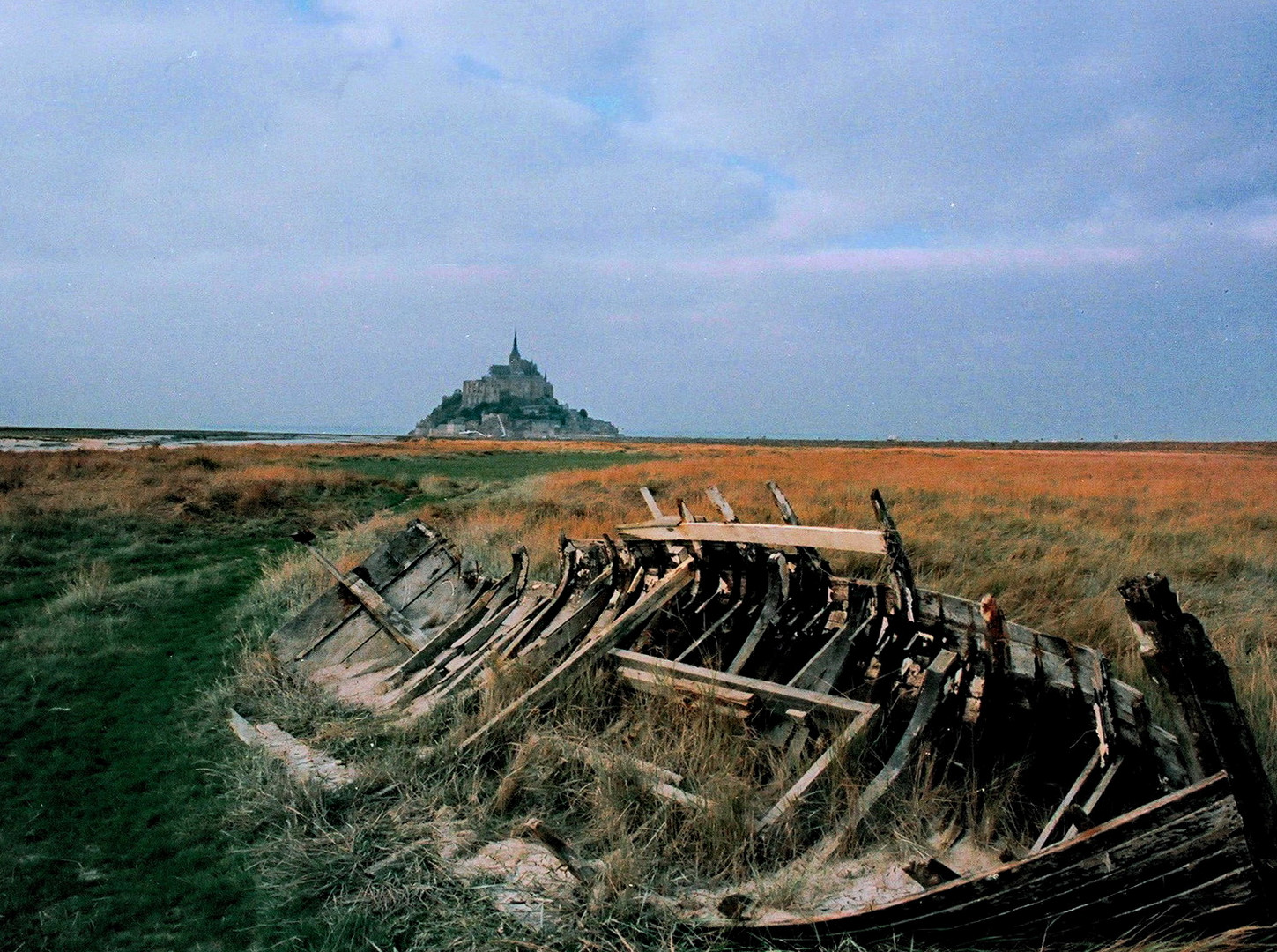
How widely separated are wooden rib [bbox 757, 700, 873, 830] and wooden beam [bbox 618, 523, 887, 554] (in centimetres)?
95

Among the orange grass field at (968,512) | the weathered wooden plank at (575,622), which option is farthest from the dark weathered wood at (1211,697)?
the weathered wooden plank at (575,622)

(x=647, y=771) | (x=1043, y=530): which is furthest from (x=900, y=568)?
(x=1043, y=530)

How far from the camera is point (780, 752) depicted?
169 inches

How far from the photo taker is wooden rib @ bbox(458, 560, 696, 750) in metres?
4.95

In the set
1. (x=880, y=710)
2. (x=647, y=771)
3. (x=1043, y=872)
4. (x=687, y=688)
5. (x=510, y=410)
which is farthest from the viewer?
(x=510, y=410)

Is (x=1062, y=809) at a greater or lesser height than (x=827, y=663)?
lesser

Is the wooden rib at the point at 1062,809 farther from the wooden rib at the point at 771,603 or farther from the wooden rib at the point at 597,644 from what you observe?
the wooden rib at the point at 597,644

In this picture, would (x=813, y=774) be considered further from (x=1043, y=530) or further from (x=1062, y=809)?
(x=1043, y=530)

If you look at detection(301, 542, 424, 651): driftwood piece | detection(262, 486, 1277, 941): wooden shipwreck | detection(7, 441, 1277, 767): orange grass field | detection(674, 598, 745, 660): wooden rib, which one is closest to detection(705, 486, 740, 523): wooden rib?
detection(262, 486, 1277, 941): wooden shipwreck

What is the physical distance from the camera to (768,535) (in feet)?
16.2

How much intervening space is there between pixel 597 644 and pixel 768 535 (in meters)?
1.50

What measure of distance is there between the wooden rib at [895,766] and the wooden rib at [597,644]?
2.10 meters

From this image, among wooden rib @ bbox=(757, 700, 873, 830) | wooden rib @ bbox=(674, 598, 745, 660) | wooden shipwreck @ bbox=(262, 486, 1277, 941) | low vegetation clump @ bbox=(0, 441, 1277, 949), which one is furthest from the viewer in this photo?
wooden rib @ bbox=(674, 598, 745, 660)

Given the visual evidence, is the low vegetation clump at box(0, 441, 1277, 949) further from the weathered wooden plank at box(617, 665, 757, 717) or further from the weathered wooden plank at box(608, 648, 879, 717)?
the weathered wooden plank at box(608, 648, 879, 717)
